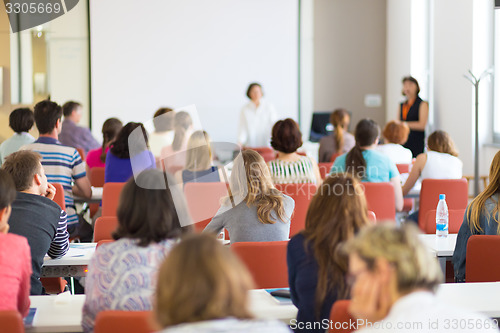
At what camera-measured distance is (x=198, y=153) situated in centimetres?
530

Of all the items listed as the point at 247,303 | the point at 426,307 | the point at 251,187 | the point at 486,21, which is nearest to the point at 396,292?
the point at 426,307

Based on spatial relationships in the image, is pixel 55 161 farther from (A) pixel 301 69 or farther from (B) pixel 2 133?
(A) pixel 301 69

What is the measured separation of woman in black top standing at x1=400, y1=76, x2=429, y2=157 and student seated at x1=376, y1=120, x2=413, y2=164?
114 inches

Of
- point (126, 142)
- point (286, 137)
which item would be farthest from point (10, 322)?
point (126, 142)

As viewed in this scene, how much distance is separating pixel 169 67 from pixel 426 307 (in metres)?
10.0

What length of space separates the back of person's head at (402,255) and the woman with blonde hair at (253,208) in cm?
208

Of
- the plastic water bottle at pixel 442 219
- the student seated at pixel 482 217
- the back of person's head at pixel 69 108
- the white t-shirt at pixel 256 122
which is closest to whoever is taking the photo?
the student seated at pixel 482 217

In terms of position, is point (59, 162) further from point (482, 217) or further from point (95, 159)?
point (482, 217)

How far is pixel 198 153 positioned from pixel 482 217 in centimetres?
236

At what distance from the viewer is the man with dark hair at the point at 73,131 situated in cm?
856

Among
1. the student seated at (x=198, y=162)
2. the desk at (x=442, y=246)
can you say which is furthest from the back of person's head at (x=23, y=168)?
the desk at (x=442, y=246)

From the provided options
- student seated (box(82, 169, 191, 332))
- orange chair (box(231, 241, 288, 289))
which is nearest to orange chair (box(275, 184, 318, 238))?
orange chair (box(231, 241, 288, 289))

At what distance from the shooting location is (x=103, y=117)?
11305 mm

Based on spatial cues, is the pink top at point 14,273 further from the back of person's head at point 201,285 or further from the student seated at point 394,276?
the student seated at point 394,276
